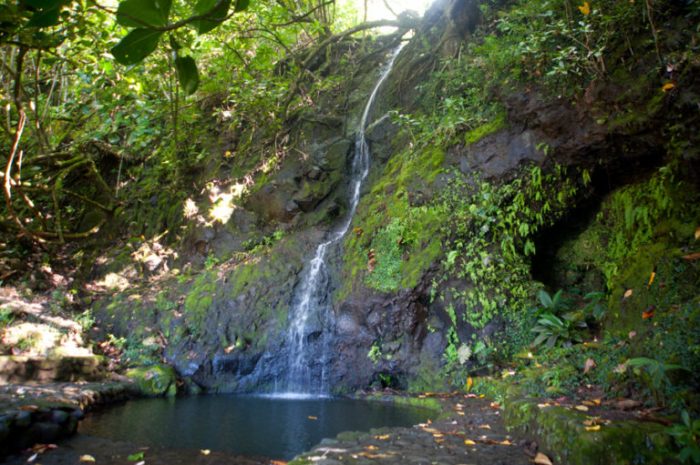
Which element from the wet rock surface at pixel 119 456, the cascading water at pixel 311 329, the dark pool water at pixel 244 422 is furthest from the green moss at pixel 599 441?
the cascading water at pixel 311 329

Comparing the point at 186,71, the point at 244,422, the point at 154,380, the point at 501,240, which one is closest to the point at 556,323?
the point at 501,240

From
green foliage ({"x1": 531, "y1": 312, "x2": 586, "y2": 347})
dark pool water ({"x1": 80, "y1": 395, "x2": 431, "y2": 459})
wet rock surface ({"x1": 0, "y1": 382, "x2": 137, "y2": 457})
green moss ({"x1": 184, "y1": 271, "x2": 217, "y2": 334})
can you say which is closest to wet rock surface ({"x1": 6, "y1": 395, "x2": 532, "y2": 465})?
wet rock surface ({"x1": 0, "y1": 382, "x2": 137, "y2": 457})

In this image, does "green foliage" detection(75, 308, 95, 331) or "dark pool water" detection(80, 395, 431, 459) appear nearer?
"dark pool water" detection(80, 395, 431, 459)

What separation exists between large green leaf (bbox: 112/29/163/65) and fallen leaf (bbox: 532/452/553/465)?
3468 mm

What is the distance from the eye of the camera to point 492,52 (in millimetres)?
7266

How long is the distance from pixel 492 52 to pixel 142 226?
9.46 m

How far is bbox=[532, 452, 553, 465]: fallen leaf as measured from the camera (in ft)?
10.4

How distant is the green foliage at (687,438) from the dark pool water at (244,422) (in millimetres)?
2852

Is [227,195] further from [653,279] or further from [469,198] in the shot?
[653,279]

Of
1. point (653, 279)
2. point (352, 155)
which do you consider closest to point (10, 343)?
point (352, 155)

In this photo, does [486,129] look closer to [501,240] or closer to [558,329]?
[501,240]

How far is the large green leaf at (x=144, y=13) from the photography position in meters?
0.92

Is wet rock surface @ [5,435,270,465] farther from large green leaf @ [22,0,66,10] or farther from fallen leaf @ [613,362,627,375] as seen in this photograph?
large green leaf @ [22,0,66,10]

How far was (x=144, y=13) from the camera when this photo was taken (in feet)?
3.07
